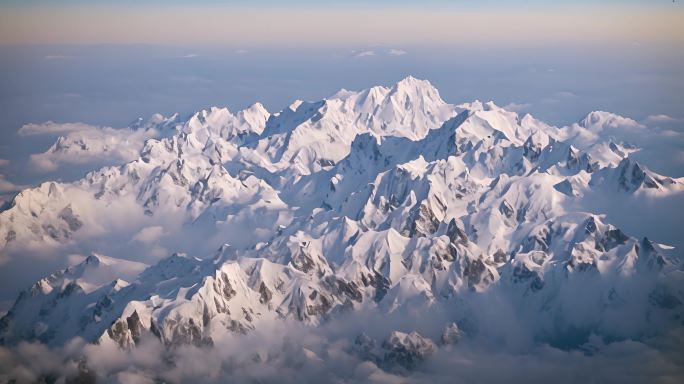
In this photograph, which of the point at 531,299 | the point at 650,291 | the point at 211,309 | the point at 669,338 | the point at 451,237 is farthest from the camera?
the point at 451,237

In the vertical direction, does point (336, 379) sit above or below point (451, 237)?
below

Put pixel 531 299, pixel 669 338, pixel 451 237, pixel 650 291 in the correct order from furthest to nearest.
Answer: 1. pixel 451 237
2. pixel 531 299
3. pixel 650 291
4. pixel 669 338

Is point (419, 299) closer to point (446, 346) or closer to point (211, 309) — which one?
point (446, 346)

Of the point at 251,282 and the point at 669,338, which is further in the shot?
the point at 251,282

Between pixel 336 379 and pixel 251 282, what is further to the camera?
pixel 251 282

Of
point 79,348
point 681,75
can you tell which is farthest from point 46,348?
point 681,75

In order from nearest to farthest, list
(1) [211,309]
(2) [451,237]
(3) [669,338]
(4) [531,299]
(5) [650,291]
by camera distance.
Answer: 1. (3) [669,338]
2. (1) [211,309]
3. (5) [650,291]
4. (4) [531,299]
5. (2) [451,237]

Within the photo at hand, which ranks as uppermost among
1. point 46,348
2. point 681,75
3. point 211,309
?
point 681,75

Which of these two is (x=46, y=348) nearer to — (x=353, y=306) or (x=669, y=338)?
(x=353, y=306)

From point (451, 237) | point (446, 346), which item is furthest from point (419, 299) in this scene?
point (451, 237)
